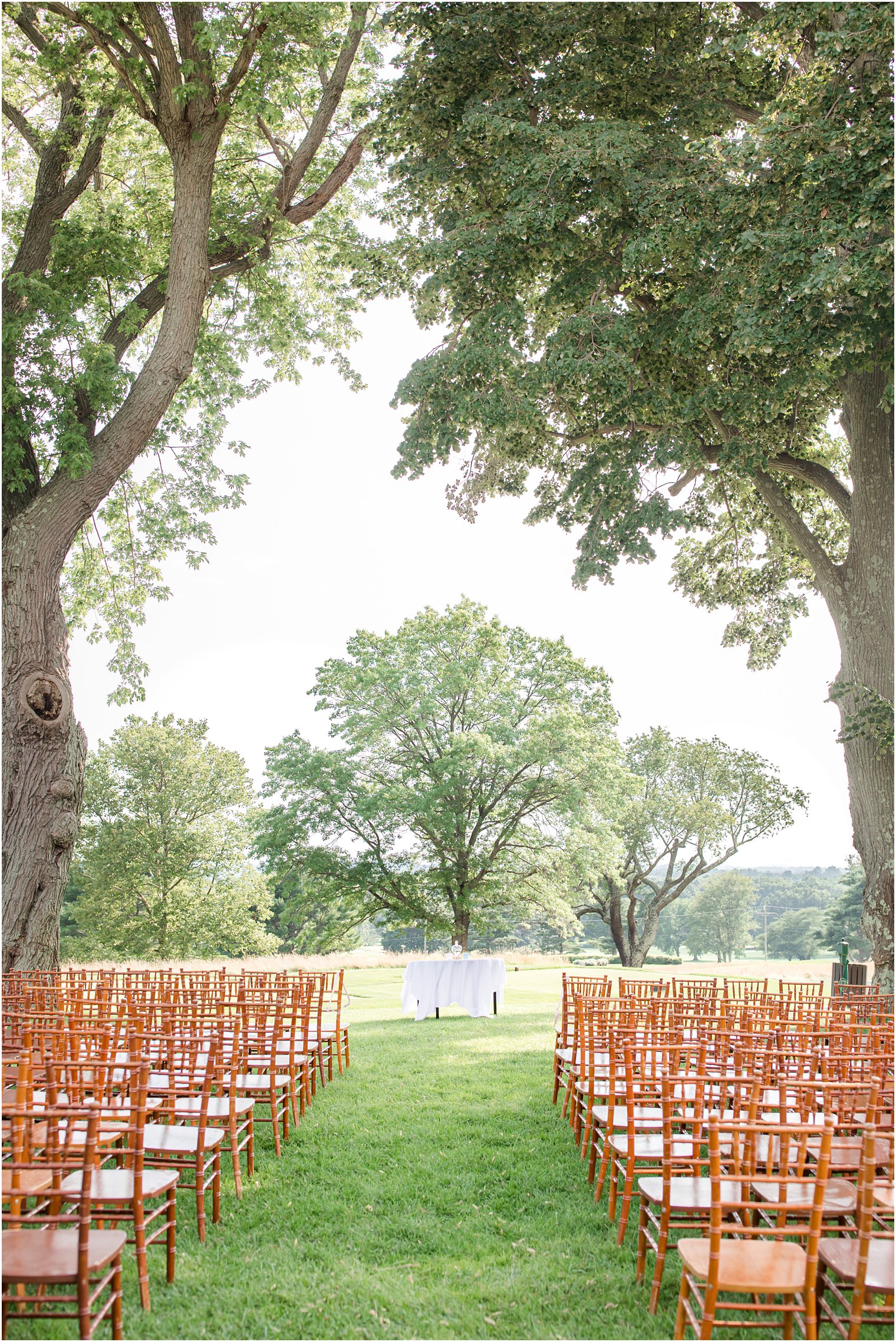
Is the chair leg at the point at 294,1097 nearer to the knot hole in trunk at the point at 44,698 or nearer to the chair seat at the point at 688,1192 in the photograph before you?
the chair seat at the point at 688,1192

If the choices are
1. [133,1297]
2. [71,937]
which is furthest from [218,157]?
[71,937]

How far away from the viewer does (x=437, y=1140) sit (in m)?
5.55

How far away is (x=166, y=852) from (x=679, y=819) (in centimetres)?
1574

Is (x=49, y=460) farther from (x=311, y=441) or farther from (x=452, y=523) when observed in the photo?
(x=311, y=441)

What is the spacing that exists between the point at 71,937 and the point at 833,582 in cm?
2492

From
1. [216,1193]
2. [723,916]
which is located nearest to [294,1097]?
[216,1193]

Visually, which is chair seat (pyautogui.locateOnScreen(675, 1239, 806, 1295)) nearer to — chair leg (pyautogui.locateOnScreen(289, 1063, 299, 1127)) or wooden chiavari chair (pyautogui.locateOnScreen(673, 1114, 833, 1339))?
wooden chiavari chair (pyautogui.locateOnScreen(673, 1114, 833, 1339))

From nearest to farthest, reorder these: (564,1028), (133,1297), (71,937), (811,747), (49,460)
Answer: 1. (133,1297)
2. (564,1028)
3. (49,460)
4. (71,937)
5. (811,747)

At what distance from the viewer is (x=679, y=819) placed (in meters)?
27.2

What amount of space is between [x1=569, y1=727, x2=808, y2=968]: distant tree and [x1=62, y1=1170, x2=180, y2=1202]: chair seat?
23.2 m

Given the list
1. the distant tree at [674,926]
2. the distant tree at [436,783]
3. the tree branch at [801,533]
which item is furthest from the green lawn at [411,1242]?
the distant tree at [674,926]

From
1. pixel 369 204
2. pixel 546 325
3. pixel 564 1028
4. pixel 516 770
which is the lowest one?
pixel 564 1028

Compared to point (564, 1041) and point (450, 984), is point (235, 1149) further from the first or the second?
point (450, 984)

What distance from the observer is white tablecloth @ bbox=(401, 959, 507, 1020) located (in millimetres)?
12195
